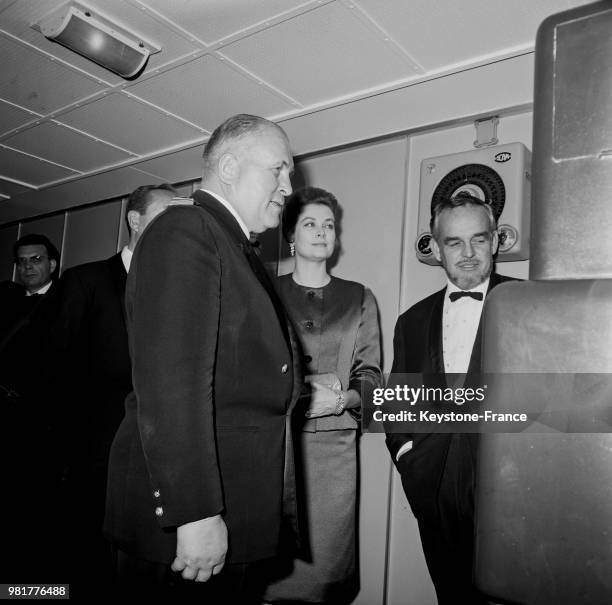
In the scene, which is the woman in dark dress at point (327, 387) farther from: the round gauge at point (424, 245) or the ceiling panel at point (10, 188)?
the ceiling panel at point (10, 188)

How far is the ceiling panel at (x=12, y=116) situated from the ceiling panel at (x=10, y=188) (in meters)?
1.31

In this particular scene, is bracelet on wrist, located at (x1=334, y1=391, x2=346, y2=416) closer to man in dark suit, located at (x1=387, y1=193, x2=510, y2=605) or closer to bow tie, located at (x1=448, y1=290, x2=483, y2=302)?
man in dark suit, located at (x1=387, y1=193, x2=510, y2=605)

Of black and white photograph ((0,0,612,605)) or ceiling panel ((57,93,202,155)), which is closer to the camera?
black and white photograph ((0,0,612,605))

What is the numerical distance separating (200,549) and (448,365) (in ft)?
4.87

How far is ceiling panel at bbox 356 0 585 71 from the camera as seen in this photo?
2.06 meters

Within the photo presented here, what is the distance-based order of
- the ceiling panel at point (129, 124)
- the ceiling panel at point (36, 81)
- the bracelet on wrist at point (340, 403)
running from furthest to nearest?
1. the ceiling panel at point (129, 124)
2. the ceiling panel at point (36, 81)
3. the bracelet on wrist at point (340, 403)

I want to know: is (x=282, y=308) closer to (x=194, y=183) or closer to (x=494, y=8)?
(x=494, y=8)

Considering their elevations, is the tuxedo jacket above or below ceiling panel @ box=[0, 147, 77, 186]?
below

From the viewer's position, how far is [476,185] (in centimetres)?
265

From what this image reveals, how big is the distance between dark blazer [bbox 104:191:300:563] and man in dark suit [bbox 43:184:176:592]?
2.99ft

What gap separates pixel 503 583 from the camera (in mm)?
569

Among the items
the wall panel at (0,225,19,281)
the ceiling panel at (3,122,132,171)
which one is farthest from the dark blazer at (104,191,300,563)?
the wall panel at (0,225,19,281)

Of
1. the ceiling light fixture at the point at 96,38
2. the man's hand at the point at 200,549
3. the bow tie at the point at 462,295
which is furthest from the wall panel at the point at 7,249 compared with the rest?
the man's hand at the point at 200,549

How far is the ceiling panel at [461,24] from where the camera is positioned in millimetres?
2062
